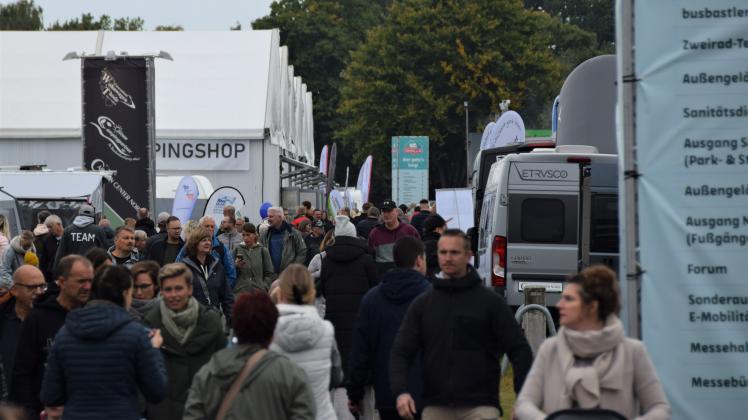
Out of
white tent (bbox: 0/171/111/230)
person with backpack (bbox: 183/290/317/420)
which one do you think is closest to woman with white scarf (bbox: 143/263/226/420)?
person with backpack (bbox: 183/290/317/420)

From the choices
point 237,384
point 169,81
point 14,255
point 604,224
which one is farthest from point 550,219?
point 169,81

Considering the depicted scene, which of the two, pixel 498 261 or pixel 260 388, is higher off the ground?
pixel 498 261

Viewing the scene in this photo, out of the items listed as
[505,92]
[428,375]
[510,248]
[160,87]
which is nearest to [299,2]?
[505,92]

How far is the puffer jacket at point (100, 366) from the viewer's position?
287 inches

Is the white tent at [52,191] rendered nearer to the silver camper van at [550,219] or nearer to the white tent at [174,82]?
the silver camper van at [550,219]

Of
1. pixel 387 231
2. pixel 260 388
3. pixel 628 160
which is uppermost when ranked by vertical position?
pixel 628 160

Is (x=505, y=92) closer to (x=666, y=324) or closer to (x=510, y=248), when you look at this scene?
(x=510, y=248)

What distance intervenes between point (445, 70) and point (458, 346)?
6541cm

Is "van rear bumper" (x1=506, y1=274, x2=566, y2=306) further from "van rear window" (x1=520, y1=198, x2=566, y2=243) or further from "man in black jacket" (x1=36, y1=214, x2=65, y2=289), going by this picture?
"man in black jacket" (x1=36, y1=214, x2=65, y2=289)

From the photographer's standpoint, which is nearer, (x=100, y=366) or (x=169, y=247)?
(x=100, y=366)

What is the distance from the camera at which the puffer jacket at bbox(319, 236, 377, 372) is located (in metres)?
12.5

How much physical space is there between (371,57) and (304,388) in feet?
231

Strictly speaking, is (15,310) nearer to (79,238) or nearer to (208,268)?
(208,268)

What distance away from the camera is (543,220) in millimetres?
18484
